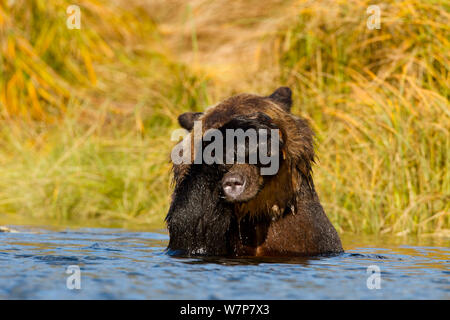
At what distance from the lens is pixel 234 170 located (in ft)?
14.9

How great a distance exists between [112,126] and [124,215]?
2.50 metres

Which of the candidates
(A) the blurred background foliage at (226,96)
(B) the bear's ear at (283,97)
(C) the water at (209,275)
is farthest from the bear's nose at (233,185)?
(A) the blurred background foliage at (226,96)

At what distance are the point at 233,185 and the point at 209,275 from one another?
0.54 metres

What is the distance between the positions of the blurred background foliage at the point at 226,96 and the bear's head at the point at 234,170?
3.12 m

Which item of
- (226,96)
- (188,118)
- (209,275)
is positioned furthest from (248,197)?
(226,96)

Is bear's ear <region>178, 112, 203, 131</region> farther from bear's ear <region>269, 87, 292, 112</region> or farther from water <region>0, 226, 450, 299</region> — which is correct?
water <region>0, 226, 450, 299</region>

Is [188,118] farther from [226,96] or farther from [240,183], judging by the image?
[226,96]

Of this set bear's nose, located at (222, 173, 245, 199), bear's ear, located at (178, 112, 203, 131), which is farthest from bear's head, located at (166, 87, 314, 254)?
bear's ear, located at (178, 112, 203, 131)

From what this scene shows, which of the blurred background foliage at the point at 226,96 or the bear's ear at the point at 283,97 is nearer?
the bear's ear at the point at 283,97

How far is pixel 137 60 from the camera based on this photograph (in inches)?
575

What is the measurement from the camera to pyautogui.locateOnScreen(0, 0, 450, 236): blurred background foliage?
803 cm

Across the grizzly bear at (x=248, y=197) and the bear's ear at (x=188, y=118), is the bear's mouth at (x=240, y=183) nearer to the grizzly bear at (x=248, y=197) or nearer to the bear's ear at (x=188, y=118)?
the grizzly bear at (x=248, y=197)

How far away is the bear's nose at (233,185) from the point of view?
4.47 meters

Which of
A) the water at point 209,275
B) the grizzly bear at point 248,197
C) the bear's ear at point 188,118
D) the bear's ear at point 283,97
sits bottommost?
the water at point 209,275
